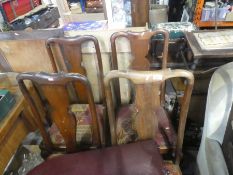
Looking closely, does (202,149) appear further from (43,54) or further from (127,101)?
(43,54)

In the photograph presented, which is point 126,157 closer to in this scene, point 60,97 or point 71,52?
point 60,97

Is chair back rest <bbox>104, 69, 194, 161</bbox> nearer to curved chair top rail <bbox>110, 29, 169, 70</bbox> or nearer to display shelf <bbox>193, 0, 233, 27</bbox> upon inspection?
curved chair top rail <bbox>110, 29, 169, 70</bbox>

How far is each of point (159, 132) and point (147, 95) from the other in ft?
1.29

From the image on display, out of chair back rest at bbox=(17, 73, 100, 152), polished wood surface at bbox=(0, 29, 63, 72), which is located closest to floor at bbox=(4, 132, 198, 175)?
chair back rest at bbox=(17, 73, 100, 152)

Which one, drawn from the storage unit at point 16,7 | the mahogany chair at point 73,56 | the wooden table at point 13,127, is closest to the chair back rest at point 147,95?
the mahogany chair at point 73,56

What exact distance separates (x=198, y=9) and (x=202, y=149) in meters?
1.40

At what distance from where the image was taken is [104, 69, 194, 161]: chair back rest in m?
0.77

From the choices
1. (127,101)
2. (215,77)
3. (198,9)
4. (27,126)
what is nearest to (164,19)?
(198,9)

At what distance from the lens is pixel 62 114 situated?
93 centimetres

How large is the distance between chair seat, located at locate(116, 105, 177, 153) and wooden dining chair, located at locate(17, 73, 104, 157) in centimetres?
13

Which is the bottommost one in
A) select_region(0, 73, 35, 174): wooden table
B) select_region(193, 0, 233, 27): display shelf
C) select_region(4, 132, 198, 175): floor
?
select_region(4, 132, 198, 175): floor

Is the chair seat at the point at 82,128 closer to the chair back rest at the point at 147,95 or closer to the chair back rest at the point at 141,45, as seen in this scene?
the chair back rest at the point at 147,95

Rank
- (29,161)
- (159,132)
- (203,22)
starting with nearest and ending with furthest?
(159,132)
(29,161)
(203,22)

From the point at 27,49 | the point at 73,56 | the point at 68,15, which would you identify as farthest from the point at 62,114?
the point at 68,15
